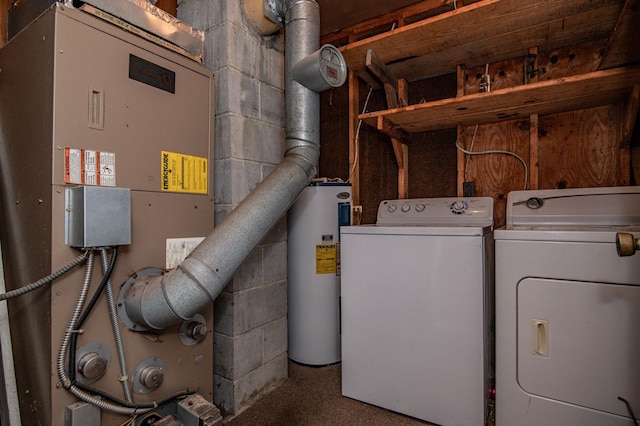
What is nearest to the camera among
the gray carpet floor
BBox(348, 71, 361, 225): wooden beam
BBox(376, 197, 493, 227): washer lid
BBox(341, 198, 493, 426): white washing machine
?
BBox(341, 198, 493, 426): white washing machine

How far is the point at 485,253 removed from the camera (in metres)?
1.37

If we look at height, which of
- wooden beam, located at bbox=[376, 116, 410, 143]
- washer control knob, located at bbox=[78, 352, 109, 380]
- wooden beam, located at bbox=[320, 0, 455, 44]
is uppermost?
wooden beam, located at bbox=[320, 0, 455, 44]

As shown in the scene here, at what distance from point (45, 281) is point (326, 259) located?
1.34 m

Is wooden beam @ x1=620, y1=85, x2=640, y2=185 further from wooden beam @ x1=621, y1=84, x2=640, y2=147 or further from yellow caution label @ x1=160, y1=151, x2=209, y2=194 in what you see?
yellow caution label @ x1=160, y1=151, x2=209, y2=194

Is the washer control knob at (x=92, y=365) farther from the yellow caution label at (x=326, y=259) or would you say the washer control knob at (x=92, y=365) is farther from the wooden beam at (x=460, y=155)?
the wooden beam at (x=460, y=155)

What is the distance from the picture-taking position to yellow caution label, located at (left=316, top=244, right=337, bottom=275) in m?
1.96

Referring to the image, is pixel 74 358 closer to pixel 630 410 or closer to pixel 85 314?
pixel 85 314

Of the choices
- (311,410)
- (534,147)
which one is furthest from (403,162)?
(311,410)

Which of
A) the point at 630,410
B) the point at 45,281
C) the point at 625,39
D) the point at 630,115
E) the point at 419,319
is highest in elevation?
the point at 625,39

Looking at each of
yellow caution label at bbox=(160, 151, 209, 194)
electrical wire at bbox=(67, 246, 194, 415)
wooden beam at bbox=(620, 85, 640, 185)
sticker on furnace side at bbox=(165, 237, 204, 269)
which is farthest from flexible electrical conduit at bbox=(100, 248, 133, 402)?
wooden beam at bbox=(620, 85, 640, 185)

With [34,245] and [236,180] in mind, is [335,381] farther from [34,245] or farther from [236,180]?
[34,245]

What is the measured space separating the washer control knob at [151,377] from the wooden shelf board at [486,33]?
1.78 meters

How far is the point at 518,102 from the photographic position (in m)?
1.61

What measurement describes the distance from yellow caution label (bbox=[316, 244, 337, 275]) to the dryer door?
1002mm
